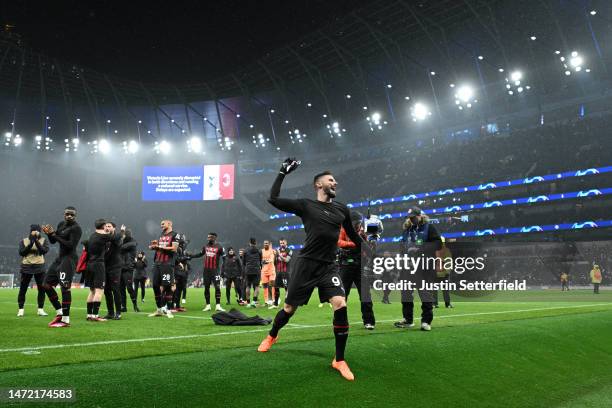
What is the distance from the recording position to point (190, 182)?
4556 cm

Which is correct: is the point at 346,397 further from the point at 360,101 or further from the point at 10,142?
the point at 10,142

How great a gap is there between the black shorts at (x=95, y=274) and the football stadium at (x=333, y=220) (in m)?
0.04

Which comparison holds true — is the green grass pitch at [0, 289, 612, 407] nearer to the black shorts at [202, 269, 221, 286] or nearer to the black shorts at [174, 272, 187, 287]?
the black shorts at [174, 272, 187, 287]

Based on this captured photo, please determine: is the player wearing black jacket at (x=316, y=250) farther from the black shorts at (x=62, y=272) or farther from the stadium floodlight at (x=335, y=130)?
the stadium floodlight at (x=335, y=130)

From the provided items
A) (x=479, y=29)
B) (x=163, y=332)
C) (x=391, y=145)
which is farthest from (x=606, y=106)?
(x=163, y=332)

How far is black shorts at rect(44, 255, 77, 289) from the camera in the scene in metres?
9.77

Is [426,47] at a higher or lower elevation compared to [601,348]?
higher

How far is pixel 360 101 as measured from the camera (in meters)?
53.0

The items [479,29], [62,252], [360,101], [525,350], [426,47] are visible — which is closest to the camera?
[525,350]

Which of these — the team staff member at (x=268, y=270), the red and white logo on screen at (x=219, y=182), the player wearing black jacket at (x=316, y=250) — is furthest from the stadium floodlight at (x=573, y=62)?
the player wearing black jacket at (x=316, y=250)

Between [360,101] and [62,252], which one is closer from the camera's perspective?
[62,252]

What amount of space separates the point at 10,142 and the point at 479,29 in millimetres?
47211

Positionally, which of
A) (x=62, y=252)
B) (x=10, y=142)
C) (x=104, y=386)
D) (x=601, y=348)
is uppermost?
(x=10, y=142)

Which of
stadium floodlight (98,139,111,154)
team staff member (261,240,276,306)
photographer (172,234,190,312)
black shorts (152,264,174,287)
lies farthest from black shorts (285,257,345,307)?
stadium floodlight (98,139,111,154)
